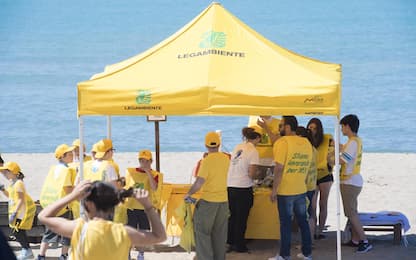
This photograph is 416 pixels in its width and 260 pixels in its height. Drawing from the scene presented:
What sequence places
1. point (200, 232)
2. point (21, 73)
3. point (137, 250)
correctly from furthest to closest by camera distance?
1. point (21, 73)
2. point (137, 250)
3. point (200, 232)

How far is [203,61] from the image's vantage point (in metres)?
8.61

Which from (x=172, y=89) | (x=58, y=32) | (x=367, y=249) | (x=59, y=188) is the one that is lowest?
(x=367, y=249)

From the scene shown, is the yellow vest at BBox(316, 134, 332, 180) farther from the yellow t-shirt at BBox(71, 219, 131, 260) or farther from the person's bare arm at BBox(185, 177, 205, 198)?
the yellow t-shirt at BBox(71, 219, 131, 260)

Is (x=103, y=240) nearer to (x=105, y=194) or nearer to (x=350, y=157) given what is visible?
(x=105, y=194)

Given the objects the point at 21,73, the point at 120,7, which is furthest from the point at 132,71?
the point at 120,7

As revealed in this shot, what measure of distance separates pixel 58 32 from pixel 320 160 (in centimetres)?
3604

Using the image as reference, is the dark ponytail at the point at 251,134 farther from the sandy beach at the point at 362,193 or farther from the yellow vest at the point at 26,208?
the yellow vest at the point at 26,208

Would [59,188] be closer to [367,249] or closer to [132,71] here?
[132,71]

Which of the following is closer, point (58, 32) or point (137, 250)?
point (137, 250)

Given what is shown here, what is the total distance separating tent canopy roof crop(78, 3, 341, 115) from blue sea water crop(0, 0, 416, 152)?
35.2 ft

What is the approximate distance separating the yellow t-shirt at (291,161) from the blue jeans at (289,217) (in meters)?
0.08

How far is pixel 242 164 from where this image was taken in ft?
30.3

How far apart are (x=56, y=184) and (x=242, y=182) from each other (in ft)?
5.75

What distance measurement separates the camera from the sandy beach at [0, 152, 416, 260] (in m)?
9.59
